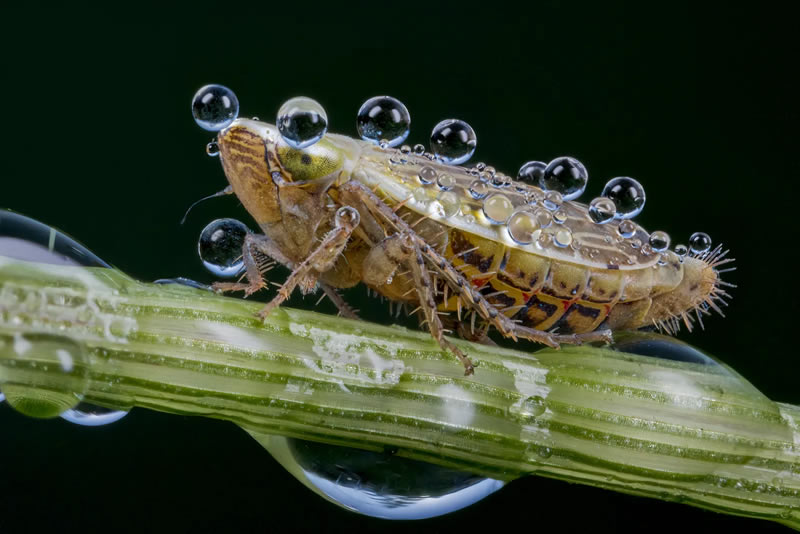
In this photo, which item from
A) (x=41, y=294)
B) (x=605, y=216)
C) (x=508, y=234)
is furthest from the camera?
(x=508, y=234)

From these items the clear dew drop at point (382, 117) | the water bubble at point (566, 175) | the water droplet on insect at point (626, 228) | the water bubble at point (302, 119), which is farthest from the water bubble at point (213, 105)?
the water droplet on insect at point (626, 228)

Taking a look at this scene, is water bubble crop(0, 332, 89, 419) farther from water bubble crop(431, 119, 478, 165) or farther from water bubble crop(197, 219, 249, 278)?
water bubble crop(431, 119, 478, 165)

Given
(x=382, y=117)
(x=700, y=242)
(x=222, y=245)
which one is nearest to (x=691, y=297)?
(x=700, y=242)

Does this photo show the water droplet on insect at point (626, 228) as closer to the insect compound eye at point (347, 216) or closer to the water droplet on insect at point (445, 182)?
the water droplet on insect at point (445, 182)

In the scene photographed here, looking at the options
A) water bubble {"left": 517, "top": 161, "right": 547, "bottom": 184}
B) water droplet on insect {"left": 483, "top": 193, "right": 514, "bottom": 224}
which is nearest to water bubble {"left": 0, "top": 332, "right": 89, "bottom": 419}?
water droplet on insect {"left": 483, "top": 193, "right": 514, "bottom": 224}

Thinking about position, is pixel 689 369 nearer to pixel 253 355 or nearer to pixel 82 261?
pixel 253 355

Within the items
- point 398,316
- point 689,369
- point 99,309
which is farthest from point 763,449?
point 99,309

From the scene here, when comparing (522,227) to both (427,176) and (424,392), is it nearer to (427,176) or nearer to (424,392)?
(427,176)
